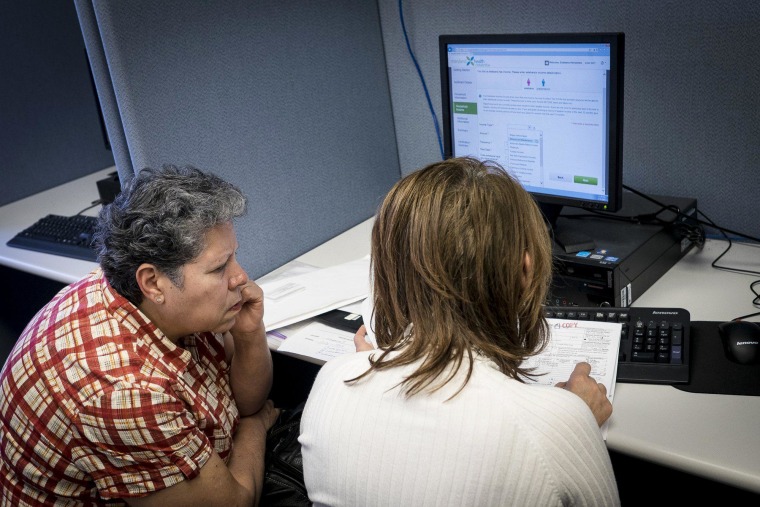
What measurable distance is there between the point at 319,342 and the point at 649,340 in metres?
0.55

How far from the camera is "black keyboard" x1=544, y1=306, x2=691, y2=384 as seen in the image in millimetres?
1121

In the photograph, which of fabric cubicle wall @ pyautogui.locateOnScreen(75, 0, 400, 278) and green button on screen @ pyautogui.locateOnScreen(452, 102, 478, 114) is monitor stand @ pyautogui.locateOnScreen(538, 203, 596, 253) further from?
fabric cubicle wall @ pyautogui.locateOnScreen(75, 0, 400, 278)

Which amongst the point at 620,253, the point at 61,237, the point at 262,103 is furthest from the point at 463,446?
the point at 61,237

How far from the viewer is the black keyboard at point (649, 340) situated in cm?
112

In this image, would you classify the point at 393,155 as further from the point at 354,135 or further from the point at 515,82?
the point at 515,82

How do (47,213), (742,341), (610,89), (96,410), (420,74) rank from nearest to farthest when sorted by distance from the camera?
(96,410), (742,341), (610,89), (420,74), (47,213)

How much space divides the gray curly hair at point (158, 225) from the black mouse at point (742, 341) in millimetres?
763

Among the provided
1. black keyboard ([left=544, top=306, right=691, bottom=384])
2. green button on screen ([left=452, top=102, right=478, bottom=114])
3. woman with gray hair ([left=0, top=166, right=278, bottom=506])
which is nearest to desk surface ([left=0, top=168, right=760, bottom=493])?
black keyboard ([left=544, top=306, right=691, bottom=384])

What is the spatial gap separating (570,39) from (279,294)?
715mm

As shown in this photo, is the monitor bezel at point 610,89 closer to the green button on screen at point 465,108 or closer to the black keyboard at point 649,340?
the green button on screen at point 465,108

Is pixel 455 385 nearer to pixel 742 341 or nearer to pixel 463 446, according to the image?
pixel 463 446

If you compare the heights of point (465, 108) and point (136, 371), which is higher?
point (465, 108)

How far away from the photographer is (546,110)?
136 cm

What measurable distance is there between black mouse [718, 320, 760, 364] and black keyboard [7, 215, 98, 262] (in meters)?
1.35
